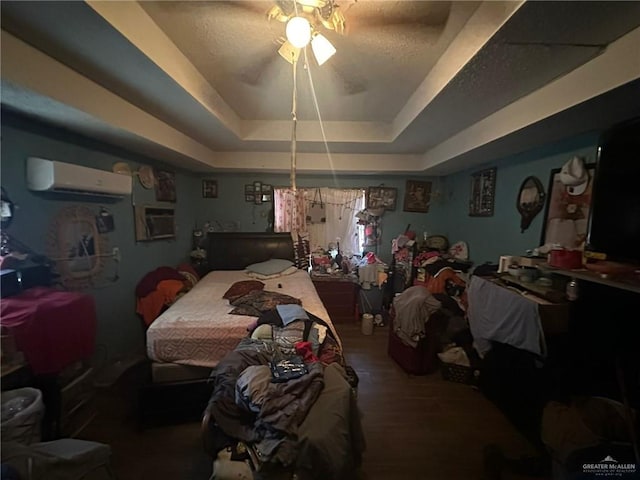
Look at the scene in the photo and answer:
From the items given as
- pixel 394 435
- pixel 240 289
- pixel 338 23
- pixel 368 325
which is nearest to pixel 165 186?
pixel 240 289

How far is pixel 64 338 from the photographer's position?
1617 mm

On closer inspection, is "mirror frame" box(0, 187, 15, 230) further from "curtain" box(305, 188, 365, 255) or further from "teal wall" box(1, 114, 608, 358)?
"curtain" box(305, 188, 365, 255)

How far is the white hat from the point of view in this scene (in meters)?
1.96

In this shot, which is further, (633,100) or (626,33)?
(633,100)

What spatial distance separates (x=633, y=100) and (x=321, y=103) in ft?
6.67

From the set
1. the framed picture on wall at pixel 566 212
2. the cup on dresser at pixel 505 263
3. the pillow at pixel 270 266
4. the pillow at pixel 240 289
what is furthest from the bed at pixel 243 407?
the framed picture on wall at pixel 566 212

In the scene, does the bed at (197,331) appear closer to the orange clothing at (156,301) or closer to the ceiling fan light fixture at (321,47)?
the orange clothing at (156,301)

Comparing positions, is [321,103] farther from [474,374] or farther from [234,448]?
[474,374]

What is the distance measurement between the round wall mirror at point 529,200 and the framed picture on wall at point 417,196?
70.0 inches

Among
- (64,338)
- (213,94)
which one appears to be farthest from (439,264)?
(64,338)

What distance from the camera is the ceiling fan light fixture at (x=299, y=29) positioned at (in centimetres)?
124

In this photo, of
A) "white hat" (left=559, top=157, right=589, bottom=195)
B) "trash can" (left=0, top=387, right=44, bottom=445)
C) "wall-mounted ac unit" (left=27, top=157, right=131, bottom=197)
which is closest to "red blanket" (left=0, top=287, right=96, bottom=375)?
"trash can" (left=0, top=387, right=44, bottom=445)

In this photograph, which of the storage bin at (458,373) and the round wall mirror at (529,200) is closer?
the round wall mirror at (529,200)

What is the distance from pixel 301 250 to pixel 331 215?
0.73 metres
